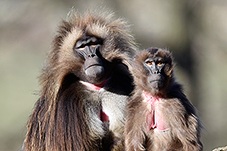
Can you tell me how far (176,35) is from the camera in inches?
414

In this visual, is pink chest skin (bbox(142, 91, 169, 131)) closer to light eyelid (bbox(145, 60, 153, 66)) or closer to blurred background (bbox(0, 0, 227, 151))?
light eyelid (bbox(145, 60, 153, 66))

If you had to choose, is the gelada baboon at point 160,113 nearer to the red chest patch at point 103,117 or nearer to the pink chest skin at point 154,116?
the pink chest skin at point 154,116

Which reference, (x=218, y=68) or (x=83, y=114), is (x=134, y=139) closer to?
(x=83, y=114)

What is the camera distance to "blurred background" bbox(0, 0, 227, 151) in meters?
10.3

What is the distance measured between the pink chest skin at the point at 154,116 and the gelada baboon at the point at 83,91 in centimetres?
36

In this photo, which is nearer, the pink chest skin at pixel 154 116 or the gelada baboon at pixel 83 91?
the pink chest skin at pixel 154 116

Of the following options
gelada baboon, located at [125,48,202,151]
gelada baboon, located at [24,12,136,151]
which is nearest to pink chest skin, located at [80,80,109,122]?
gelada baboon, located at [24,12,136,151]

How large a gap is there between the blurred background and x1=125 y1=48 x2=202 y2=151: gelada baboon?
16.0 feet

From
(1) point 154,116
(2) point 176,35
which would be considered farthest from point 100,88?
(2) point 176,35

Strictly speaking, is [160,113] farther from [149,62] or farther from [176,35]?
[176,35]

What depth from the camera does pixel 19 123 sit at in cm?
1228

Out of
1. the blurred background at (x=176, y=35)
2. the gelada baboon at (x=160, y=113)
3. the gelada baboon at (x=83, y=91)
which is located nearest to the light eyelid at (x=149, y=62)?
the gelada baboon at (x=160, y=113)

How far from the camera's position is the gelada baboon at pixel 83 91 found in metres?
5.08

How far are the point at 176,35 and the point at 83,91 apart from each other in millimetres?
5488
